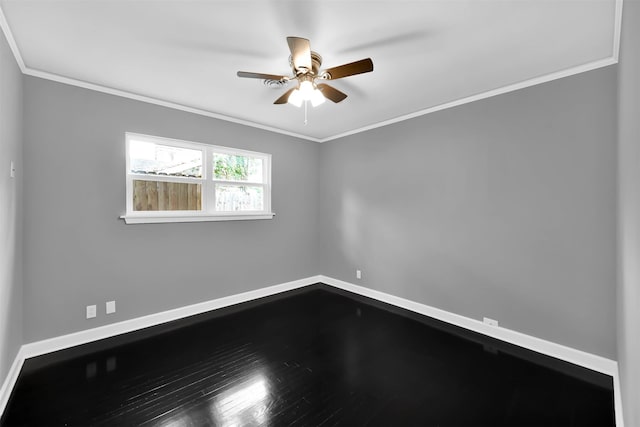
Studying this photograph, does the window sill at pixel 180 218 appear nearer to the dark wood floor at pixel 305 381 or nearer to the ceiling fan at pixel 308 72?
the dark wood floor at pixel 305 381

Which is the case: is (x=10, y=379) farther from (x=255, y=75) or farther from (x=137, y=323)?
(x=255, y=75)

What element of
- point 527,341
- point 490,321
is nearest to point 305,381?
point 490,321

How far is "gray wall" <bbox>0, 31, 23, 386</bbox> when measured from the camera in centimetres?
184

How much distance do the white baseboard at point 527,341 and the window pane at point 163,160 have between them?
305 cm

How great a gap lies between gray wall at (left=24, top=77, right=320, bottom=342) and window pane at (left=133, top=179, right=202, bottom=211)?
184mm

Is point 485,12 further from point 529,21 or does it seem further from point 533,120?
point 533,120

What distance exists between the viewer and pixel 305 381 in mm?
2127

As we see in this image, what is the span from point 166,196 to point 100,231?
28.7 inches

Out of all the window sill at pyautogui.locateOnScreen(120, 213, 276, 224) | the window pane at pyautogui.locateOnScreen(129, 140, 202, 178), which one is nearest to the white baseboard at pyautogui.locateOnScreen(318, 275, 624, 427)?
the window sill at pyautogui.locateOnScreen(120, 213, 276, 224)

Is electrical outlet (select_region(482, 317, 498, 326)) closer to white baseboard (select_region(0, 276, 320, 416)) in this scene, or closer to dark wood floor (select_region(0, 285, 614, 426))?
dark wood floor (select_region(0, 285, 614, 426))

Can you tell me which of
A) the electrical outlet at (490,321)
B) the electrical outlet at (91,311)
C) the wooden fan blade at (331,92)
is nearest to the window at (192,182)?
the electrical outlet at (91,311)

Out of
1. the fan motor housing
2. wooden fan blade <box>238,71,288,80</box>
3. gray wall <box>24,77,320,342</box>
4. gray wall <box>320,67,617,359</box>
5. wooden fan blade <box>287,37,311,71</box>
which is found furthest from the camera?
gray wall <box>24,77,320,342</box>

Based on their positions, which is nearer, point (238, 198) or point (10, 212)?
point (10, 212)

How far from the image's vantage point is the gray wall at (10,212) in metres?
1.84
